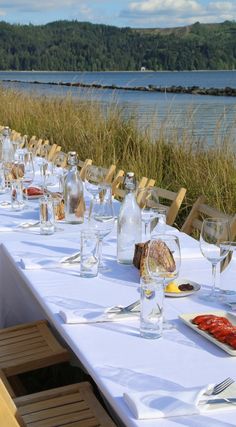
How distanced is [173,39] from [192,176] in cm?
4769

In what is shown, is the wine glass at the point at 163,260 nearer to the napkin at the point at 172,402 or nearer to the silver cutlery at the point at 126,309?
the silver cutlery at the point at 126,309

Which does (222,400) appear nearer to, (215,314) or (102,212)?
(215,314)

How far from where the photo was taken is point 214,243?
2.20m

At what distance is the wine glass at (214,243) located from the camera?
218 cm

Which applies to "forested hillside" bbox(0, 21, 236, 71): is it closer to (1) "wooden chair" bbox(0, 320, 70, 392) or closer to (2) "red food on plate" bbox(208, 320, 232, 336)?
(1) "wooden chair" bbox(0, 320, 70, 392)

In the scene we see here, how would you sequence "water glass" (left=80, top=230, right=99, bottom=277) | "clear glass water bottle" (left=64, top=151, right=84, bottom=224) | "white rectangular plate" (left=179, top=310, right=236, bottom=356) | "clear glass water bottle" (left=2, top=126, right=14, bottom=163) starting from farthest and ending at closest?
"clear glass water bottle" (left=2, top=126, right=14, bottom=163), "clear glass water bottle" (left=64, top=151, right=84, bottom=224), "water glass" (left=80, top=230, right=99, bottom=277), "white rectangular plate" (left=179, top=310, right=236, bottom=356)

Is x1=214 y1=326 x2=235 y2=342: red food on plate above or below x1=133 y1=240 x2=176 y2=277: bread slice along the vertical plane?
below

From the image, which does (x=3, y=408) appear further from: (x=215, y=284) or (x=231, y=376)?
(x=215, y=284)

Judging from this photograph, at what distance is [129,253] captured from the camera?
8.42ft

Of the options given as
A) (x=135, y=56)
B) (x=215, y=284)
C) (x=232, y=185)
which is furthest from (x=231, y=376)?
(x=135, y=56)

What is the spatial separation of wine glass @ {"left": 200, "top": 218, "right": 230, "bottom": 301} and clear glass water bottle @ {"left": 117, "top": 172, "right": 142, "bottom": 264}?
41cm

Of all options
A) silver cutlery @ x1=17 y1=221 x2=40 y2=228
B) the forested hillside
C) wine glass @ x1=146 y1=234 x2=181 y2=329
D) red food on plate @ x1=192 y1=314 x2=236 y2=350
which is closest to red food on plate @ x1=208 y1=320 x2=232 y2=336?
red food on plate @ x1=192 y1=314 x2=236 y2=350

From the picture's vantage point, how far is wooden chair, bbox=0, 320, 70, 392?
243 centimetres

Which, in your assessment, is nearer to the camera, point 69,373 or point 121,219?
point 121,219
